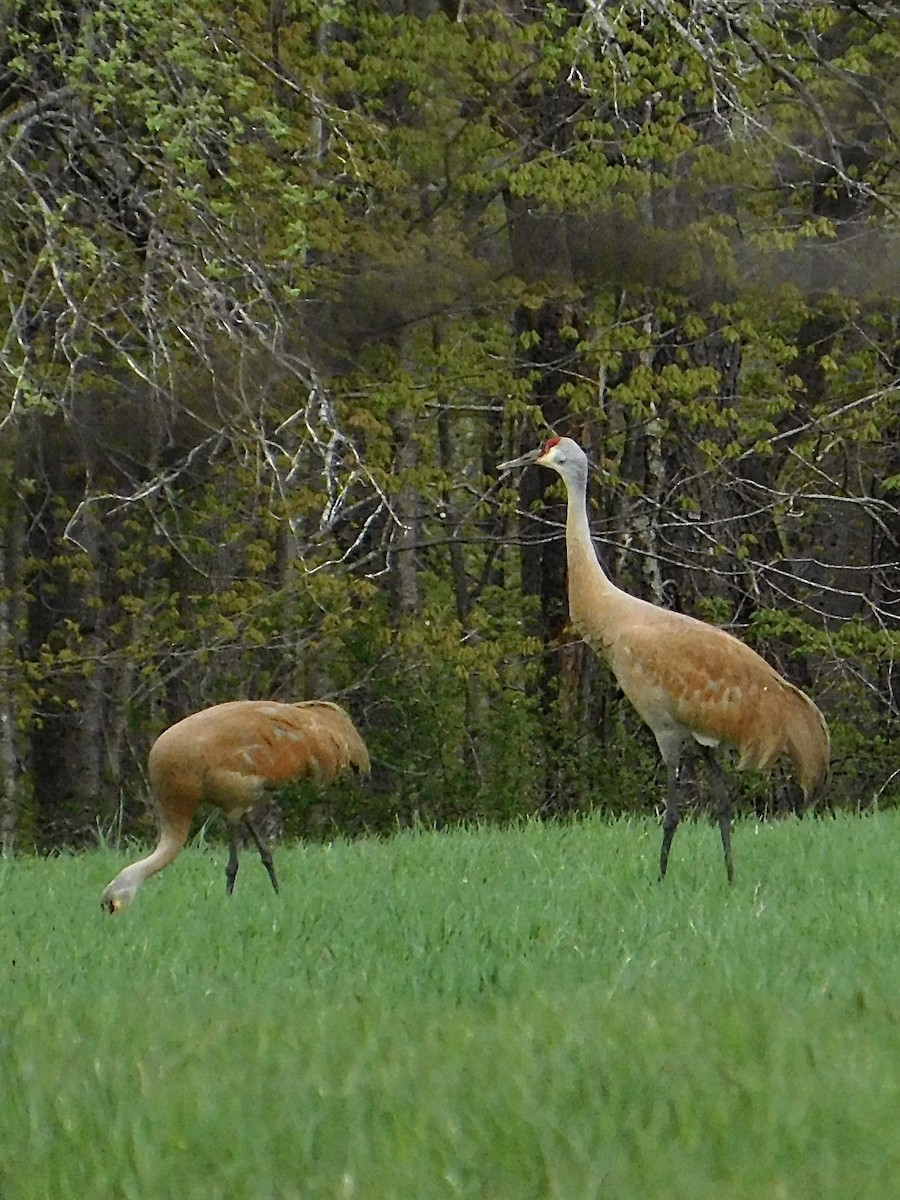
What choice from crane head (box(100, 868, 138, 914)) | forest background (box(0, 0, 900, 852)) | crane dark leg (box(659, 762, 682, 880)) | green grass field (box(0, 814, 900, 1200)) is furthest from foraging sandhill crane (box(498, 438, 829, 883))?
forest background (box(0, 0, 900, 852))


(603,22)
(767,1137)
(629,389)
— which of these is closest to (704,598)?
(629,389)

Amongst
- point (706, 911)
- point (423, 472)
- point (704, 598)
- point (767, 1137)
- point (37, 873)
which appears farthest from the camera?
point (704, 598)

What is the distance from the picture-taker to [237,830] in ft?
32.1

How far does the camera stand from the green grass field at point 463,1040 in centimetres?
457

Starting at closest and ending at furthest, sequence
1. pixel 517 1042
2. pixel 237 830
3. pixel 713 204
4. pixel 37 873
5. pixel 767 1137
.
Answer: pixel 767 1137, pixel 517 1042, pixel 237 830, pixel 37 873, pixel 713 204

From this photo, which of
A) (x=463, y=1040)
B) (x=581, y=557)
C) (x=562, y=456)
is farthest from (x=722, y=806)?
(x=463, y=1040)

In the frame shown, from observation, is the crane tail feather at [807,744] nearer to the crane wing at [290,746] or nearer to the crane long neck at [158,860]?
the crane wing at [290,746]

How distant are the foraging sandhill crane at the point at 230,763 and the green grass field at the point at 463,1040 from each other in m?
0.30

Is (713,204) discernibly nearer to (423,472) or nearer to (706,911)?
(423,472)

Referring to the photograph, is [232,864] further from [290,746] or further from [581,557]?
[581,557]

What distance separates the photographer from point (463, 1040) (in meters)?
5.67

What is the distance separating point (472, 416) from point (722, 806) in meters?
9.28

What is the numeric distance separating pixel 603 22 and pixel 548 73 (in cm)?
460

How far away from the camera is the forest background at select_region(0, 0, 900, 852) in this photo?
14.9m
